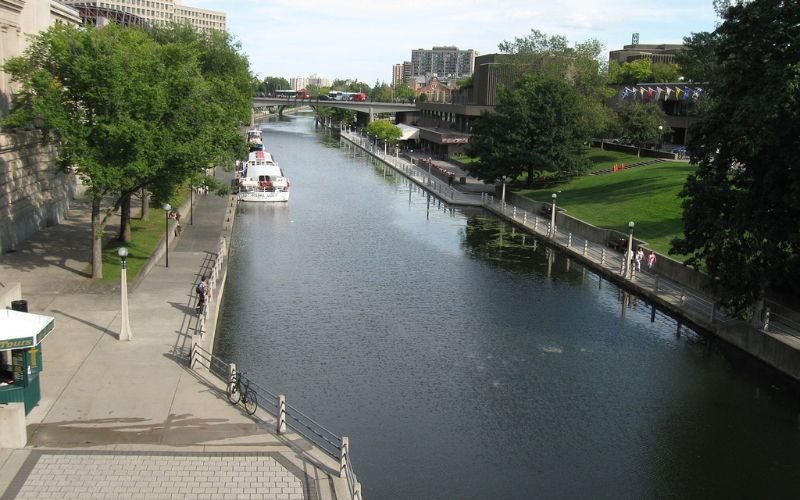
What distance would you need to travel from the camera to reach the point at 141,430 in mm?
18406

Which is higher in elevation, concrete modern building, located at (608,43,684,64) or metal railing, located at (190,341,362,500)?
concrete modern building, located at (608,43,684,64)

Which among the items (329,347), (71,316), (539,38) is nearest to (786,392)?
(329,347)

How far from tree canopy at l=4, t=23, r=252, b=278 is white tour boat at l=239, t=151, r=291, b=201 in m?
30.2

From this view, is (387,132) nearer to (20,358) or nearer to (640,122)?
(640,122)

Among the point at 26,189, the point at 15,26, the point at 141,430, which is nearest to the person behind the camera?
the point at 141,430

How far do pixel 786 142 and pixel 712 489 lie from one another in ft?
43.7

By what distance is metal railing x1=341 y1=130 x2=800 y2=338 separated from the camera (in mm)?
29391

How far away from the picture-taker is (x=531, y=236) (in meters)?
52.6

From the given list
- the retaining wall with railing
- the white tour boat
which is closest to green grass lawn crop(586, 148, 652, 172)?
the retaining wall with railing

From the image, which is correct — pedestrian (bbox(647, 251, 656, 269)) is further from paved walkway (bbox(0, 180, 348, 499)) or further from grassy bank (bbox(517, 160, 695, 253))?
paved walkway (bbox(0, 180, 348, 499))

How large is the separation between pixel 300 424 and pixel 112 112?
17.3 meters

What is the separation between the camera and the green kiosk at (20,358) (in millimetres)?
18562

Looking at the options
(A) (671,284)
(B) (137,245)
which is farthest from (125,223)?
(A) (671,284)

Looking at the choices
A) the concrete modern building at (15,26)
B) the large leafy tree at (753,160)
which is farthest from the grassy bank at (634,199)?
the concrete modern building at (15,26)
